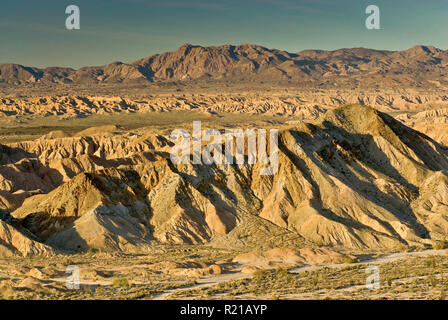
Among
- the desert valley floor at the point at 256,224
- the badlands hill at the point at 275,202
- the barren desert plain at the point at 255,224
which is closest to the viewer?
the barren desert plain at the point at 255,224

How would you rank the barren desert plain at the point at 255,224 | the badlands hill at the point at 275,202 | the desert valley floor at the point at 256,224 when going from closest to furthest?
the barren desert plain at the point at 255,224 < the desert valley floor at the point at 256,224 < the badlands hill at the point at 275,202

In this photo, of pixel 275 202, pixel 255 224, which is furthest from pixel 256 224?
pixel 275 202

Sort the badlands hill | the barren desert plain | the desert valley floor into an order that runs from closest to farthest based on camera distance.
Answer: the barren desert plain, the desert valley floor, the badlands hill

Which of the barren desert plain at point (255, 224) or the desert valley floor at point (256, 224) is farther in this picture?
the desert valley floor at point (256, 224)

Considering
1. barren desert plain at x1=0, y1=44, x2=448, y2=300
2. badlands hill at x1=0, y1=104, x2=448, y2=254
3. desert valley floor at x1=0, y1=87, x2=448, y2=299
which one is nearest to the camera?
barren desert plain at x1=0, y1=44, x2=448, y2=300

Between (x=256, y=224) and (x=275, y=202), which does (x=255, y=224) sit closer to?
(x=256, y=224)

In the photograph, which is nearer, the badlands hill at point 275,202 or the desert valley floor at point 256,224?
the desert valley floor at point 256,224

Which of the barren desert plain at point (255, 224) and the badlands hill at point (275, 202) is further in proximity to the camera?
the badlands hill at point (275, 202)

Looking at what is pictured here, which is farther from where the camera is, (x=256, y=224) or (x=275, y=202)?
(x=275, y=202)
